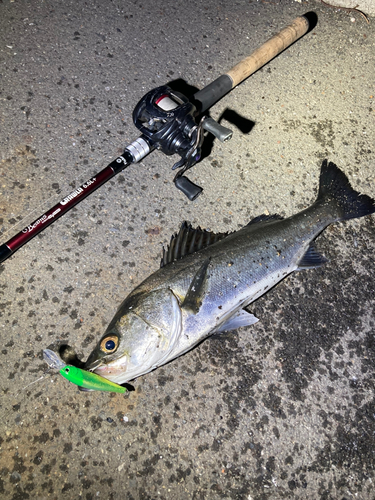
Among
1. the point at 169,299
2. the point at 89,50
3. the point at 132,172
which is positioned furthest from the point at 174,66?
the point at 169,299

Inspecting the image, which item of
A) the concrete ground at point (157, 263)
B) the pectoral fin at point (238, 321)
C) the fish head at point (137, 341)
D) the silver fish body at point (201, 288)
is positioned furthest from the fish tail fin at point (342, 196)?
the fish head at point (137, 341)

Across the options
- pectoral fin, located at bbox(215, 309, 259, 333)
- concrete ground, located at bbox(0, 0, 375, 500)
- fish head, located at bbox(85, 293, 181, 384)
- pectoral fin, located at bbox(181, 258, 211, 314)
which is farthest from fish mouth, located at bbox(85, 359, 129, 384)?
pectoral fin, located at bbox(215, 309, 259, 333)

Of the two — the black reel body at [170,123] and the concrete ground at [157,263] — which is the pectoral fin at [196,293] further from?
the black reel body at [170,123]

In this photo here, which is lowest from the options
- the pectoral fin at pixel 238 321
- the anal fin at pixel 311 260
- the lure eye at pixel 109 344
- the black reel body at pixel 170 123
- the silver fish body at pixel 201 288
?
the anal fin at pixel 311 260

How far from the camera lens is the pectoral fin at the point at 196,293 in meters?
2.44

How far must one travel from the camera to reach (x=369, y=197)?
3.36 m

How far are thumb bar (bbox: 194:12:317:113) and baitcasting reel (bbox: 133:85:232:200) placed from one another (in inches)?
15.3

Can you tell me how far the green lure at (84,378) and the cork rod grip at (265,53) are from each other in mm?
2675

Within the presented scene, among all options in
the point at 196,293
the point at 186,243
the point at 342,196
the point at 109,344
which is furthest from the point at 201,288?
the point at 342,196

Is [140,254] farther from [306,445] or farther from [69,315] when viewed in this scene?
[306,445]

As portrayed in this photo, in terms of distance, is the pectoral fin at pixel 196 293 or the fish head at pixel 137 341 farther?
the pectoral fin at pixel 196 293

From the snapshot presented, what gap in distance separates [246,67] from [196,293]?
2188mm

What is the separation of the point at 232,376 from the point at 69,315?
129 centimetres

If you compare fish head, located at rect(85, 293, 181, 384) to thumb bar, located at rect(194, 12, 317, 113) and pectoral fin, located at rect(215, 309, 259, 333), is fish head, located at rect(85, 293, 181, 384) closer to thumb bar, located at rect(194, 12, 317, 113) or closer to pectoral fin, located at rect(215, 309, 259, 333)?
pectoral fin, located at rect(215, 309, 259, 333)
